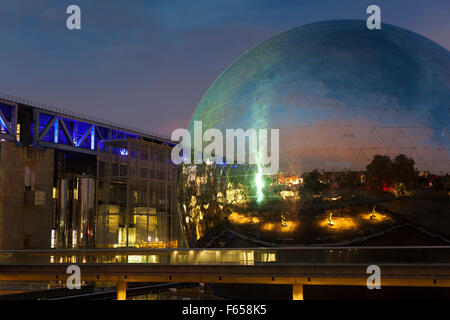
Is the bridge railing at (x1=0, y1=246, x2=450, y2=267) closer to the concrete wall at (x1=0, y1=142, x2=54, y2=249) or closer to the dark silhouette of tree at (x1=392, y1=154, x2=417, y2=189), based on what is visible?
the dark silhouette of tree at (x1=392, y1=154, x2=417, y2=189)

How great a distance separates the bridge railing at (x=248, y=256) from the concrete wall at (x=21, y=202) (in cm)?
2577

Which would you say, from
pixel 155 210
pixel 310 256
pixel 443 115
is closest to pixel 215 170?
pixel 310 256

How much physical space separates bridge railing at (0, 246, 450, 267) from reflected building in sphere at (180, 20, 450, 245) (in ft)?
2.38

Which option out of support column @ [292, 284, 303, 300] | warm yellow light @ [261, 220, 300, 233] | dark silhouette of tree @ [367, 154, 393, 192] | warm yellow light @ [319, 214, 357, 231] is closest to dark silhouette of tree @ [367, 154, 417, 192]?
dark silhouette of tree @ [367, 154, 393, 192]

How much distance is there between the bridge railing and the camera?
16.1m

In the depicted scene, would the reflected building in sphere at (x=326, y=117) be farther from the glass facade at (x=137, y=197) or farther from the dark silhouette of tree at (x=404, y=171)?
the glass facade at (x=137, y=197)

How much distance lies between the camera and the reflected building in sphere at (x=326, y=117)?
54.8 feet

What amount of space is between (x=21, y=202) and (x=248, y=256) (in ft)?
111

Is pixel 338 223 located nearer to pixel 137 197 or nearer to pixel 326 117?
pixel 326 117

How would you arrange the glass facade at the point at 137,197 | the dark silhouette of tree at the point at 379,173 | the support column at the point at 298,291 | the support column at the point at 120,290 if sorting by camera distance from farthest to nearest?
1. the glass facade at the point at 137,197
2. the support column at the point at 120,290
3. the support column at the point at 298,291
4. the dark silhouette of tree at the point at 379,173

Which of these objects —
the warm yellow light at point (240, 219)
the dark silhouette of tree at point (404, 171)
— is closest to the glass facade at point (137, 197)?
the warm yellow light at point (240, 219)

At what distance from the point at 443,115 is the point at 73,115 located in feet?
168

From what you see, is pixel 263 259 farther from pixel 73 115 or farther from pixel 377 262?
pixel 73 115

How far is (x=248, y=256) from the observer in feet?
57.8
